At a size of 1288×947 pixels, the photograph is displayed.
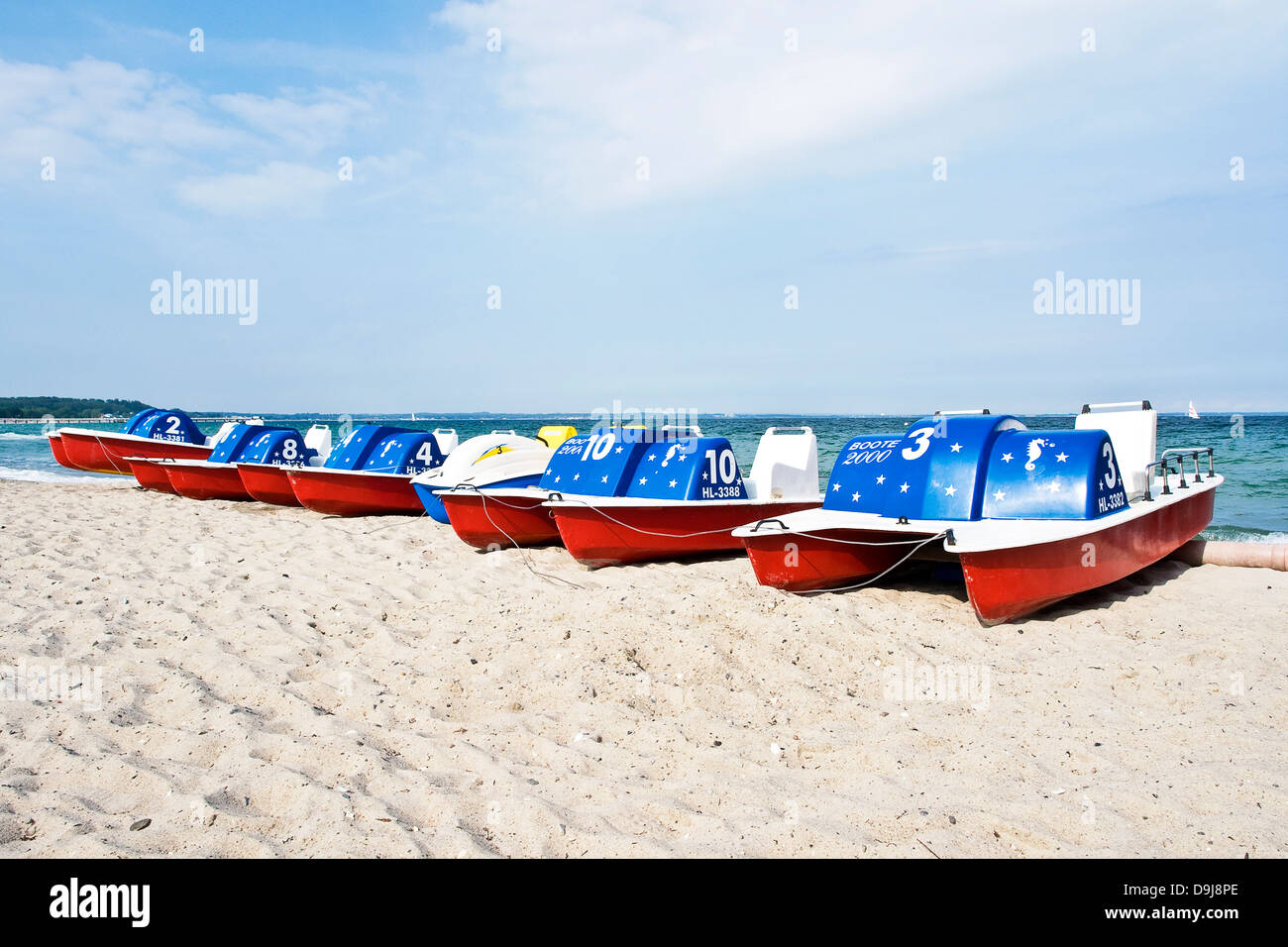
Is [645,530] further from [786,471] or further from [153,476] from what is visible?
[153,476]

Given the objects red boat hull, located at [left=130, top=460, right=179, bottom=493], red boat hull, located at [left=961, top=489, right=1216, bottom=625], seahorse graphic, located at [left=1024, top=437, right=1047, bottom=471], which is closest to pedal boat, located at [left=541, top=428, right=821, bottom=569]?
seahorse graphic, located at [left=1024, top=437, right=1047, bottom=471]

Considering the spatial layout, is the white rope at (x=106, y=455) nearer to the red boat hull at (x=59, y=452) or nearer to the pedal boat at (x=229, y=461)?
the red boat hull at (x=59, y=452)

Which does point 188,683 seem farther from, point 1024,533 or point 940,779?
point 1024,533

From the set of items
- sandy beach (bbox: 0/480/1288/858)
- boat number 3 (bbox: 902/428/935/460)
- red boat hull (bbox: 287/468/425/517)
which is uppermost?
boat number 3 (bbox: 902/428/935/460)

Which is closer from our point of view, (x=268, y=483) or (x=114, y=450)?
(x=268, y=483)

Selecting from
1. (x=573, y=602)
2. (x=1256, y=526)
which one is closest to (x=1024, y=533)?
(x=573, y=602)

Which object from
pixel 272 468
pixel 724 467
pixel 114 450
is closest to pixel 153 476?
pixel 114 450

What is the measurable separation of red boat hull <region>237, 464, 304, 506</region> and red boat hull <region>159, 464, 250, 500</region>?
0.86 m

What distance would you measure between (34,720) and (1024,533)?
254 inches

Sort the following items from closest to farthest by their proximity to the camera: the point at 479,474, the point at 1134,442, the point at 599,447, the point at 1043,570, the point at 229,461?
1. the point at 1043,570
2. the point at 1134,442
3. the point at 599,447
4. the point at 479,474
5. the point at 229,461

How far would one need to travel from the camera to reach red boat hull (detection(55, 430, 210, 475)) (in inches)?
743

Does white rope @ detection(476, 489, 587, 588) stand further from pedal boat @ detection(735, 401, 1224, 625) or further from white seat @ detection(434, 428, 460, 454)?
white seat @ detection(434, 428, 460, 454)

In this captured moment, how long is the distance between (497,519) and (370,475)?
447 cm

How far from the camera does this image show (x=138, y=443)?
19312 mm
